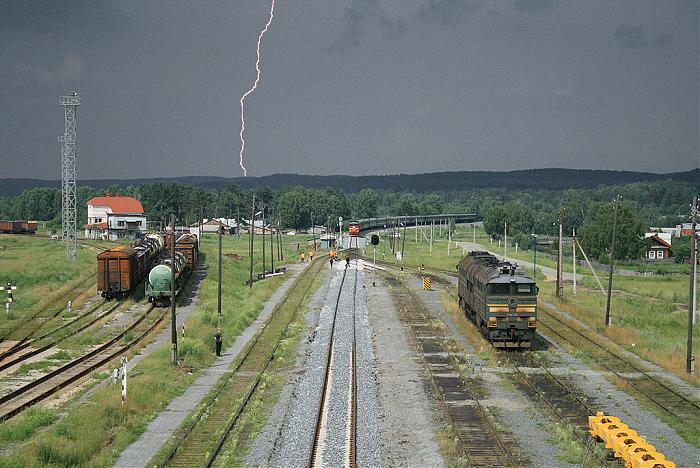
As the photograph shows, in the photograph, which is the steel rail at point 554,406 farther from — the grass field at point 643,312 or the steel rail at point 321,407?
the steel rail at point 321,407

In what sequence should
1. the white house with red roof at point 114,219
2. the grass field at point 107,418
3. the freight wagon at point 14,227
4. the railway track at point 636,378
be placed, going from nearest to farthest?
1. the grass field at point 107,418
2. the railway track at point 636,378
3. the white house with red roof at point 114,219
4. the freight wagon at point 14,227

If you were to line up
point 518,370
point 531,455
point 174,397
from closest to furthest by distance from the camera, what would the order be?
point 531,455 < point 174,397 < point 518,370

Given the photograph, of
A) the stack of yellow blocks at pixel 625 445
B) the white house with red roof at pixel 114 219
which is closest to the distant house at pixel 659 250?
the white house with red roof at pixel 114 219

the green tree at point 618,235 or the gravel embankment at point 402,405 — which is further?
the green tree at point 618,235

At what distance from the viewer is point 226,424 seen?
82.8 feet

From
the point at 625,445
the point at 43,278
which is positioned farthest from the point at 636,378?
the point at 43,278

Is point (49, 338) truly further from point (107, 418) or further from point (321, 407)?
point (321, 407)

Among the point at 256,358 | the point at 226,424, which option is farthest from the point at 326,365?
the point at 226,424

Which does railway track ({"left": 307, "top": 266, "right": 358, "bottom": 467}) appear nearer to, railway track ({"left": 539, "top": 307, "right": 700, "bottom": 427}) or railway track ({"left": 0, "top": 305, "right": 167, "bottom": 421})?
railway track ({"left": 0, "top": 305, "right": 167, "bottom": 421})

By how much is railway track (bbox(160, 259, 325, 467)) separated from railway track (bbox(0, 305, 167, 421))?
666 centimetres

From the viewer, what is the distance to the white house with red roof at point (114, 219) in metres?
157

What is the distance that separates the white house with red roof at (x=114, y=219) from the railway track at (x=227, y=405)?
109 m

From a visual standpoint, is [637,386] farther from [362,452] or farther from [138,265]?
[138,265]

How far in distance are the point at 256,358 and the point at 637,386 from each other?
17.8 meters
